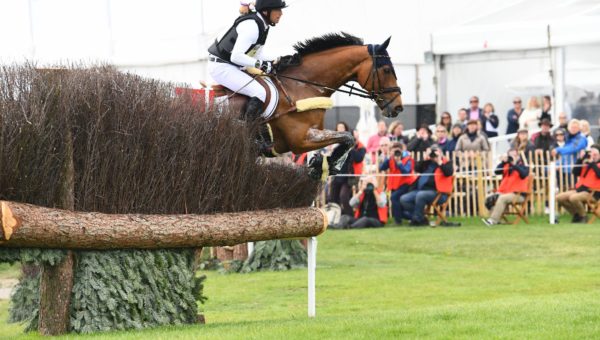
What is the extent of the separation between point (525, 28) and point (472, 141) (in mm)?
2515

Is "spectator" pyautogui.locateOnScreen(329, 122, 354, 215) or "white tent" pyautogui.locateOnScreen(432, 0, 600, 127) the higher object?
"white tent" pyautogui.locateOnScreen(432, 0, 600, 127)

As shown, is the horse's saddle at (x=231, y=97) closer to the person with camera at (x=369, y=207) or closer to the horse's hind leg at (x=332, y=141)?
the horse's hind leg at (x=332, y=141)

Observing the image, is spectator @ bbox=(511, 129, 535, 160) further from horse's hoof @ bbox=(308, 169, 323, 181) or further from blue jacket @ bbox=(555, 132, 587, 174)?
horse's hoof @ bbox=(308, 169, 323, 181)

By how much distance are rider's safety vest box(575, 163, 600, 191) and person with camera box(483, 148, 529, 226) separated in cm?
96

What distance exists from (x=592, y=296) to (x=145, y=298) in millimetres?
4091

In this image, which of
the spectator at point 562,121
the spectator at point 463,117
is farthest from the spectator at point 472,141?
the spectator at point 562,121

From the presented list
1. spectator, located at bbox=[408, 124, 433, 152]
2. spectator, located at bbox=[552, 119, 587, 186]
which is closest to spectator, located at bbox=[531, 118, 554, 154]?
spectator, located at bbox=[552, 119, 587, 186]

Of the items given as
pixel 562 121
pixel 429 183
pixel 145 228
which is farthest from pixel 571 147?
pixel 145 228

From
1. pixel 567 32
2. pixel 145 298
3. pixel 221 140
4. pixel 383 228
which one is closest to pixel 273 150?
pixel 221 140

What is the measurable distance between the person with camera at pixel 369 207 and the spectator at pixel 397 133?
1.78m

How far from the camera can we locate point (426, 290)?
44.9 ft

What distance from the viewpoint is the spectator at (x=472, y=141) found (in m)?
22.1

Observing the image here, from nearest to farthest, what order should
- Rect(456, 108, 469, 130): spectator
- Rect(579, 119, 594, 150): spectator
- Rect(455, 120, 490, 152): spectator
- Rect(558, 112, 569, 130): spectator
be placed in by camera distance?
1. Rect(579, 119, 594, 150): spectator
2. Rect(558, 112, 569, 130): spectator
3. Rect(455, 120, 490, 152): spectator
4. Rect(456, 108, 469, 130): spectator

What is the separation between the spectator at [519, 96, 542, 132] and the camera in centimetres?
2250
